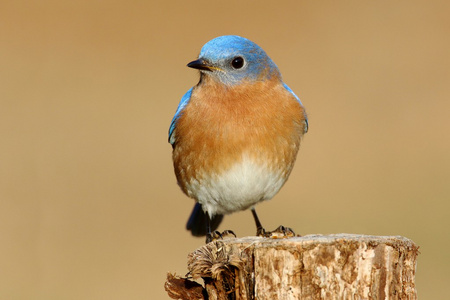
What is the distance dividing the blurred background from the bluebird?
283 cm

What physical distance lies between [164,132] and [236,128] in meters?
5.68

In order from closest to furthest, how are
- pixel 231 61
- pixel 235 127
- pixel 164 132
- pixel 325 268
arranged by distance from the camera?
pixel 325 268 → pixel 235 127 → pixel 231 61 → pixel 164 132

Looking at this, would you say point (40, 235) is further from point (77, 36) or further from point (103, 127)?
point (77, 36)

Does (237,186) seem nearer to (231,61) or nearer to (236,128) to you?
(236,128)

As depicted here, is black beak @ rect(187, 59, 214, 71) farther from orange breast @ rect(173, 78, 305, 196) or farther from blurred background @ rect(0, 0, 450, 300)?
blurred background @ rect(0, 0, 450, 300)

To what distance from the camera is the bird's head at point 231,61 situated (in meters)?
5.27

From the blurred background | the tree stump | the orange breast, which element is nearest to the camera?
the tree stump

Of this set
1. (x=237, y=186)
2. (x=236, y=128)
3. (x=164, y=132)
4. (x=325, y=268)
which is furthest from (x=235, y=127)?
(x=164, y=132)

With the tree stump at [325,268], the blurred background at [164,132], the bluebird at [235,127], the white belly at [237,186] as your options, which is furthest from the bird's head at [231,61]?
the blurred background at [164,132]

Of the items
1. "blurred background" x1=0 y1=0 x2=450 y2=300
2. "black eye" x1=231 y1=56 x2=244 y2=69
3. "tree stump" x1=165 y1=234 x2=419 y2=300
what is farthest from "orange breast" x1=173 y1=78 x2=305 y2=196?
"blurred background" x1=0 y1=0 x2=450 y2=300

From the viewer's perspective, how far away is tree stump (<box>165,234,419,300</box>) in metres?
3.54

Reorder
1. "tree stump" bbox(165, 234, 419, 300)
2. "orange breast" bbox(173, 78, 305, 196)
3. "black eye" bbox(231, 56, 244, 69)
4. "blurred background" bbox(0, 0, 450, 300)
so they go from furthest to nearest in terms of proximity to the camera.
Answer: "blurred background" bbox(0, 0, 450, 300) < "black eye" bbox(231, 56, 244, 69) < "orange breast" bbox(173, 78, 305, 196) < "tree stump" bbox(165, 234, 419, 300)

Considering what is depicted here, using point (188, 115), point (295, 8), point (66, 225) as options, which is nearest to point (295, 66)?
point (295, 8)

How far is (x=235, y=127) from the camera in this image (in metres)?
5.19
